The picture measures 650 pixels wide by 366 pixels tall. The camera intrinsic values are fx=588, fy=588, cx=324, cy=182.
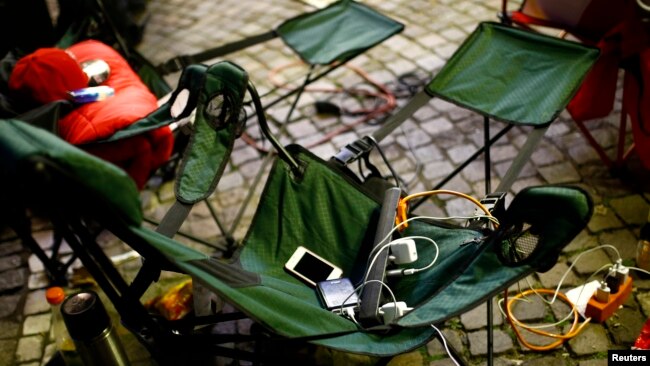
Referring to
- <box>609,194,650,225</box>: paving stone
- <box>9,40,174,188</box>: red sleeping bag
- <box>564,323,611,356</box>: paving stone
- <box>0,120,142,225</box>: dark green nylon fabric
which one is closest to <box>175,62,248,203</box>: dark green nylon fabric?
<box>9,40,174,188</box>: red sleeping bag

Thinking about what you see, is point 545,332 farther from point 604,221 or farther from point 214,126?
point 214,126

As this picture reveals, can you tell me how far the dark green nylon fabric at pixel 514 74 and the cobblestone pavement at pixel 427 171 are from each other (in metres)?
0.77

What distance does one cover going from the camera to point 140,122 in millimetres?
2367

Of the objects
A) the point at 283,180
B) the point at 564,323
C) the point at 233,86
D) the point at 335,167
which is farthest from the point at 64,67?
the point at 564,323

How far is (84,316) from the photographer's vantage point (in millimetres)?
1944

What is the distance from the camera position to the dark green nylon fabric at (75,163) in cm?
118

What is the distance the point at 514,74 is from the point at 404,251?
1029mm

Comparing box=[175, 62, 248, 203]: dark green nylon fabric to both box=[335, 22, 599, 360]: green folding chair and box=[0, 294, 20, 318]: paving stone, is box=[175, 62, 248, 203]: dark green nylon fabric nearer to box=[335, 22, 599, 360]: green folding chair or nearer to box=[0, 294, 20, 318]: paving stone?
box=[335, 22, 599, 360]: green folding chair

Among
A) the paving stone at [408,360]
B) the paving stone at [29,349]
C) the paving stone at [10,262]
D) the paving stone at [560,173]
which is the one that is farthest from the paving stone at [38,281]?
the paving stone at [560,173]

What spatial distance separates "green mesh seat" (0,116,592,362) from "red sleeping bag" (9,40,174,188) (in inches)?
25.7

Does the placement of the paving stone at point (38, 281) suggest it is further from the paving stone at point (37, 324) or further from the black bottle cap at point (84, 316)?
the black bottle cap at point (84, 316)

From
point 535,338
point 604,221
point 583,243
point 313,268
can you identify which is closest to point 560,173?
point 604,221

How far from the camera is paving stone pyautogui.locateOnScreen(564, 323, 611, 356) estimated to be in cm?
235

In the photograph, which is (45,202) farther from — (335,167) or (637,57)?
(637,57)
